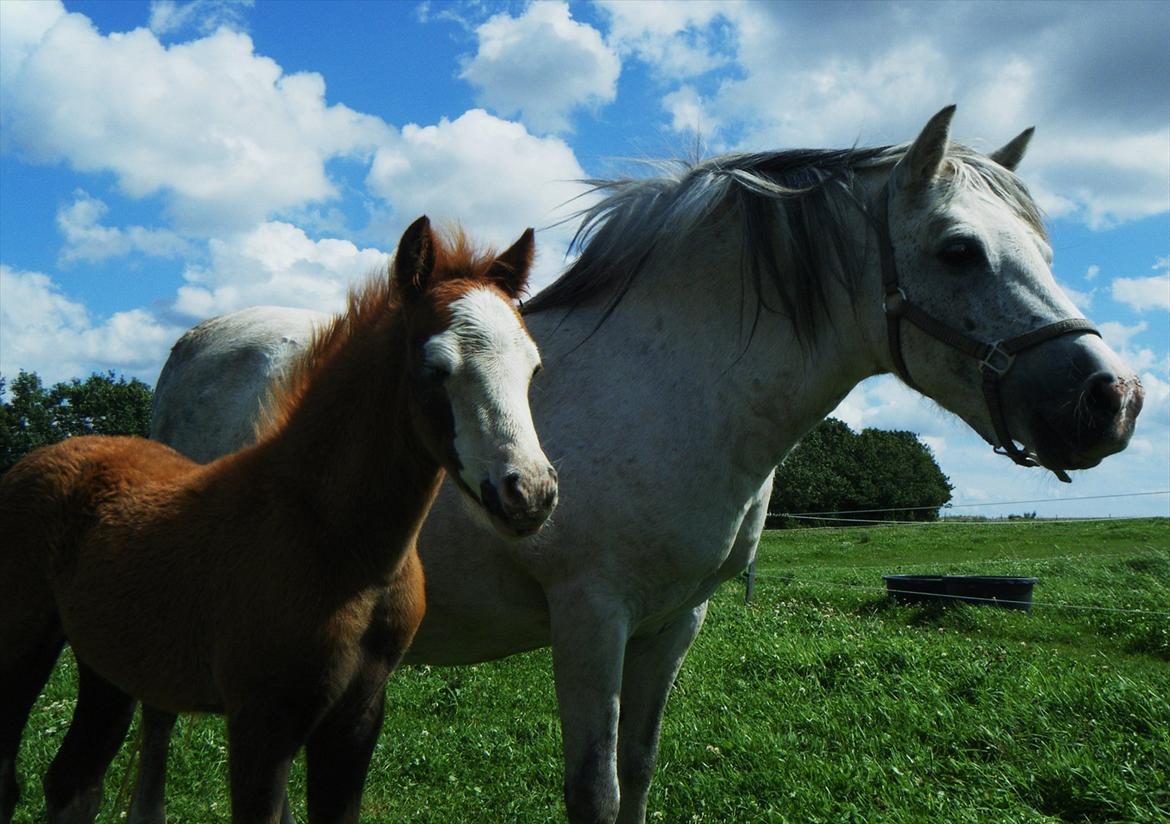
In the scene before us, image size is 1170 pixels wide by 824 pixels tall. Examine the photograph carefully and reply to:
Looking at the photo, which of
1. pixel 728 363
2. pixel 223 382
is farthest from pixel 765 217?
pixel 223 382

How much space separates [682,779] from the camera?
446 cm

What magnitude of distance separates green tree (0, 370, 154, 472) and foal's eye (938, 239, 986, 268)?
4189cm

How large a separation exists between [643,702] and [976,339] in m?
1.74

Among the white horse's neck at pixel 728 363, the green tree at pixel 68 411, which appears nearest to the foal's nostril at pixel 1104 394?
the white horse's neck at pixel 728 363

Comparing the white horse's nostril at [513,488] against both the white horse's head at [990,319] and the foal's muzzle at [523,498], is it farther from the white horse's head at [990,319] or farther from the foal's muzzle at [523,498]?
the white horse's head at [990,319]

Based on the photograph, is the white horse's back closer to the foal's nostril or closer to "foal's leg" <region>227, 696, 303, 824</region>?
"foal's leg" <region>227, 696, 303, 824</region>

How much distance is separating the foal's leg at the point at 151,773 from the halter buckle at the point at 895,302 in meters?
3.12

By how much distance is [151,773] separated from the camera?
12.0 feet

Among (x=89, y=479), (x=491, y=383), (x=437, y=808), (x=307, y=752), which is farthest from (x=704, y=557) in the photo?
(x=437, y=808)

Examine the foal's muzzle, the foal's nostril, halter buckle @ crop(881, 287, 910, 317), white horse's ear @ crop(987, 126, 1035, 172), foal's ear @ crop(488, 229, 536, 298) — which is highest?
white horse's ear @ crop(987, 126, 1035, 172)

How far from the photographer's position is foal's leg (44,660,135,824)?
313cm

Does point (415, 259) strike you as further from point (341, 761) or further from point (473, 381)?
point (341, 761)

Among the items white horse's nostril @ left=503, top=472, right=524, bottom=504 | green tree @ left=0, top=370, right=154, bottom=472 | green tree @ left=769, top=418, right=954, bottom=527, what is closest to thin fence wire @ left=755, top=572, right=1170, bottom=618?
white horse's nostril @ left=503, top=472, right=524, bottom=504

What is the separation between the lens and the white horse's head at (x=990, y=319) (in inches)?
96.0
